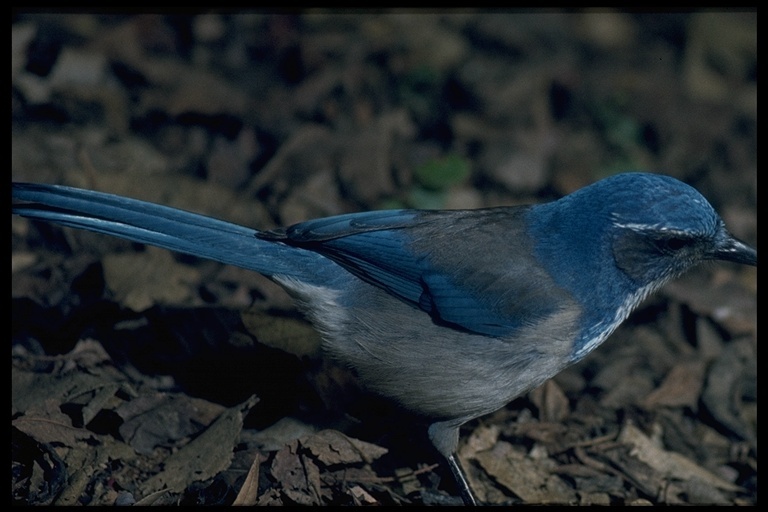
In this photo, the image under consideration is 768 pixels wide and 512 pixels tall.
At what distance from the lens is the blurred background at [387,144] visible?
587 centimetres

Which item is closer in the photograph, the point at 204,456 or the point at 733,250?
the point at 204,456

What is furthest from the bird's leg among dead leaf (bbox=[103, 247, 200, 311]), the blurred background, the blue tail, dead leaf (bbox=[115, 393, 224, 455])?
dead leaf (bbox=[103, 247, 200, 311])

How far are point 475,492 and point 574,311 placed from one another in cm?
123

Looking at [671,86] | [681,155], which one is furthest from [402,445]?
[671,86]

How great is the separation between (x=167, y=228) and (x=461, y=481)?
2201mm

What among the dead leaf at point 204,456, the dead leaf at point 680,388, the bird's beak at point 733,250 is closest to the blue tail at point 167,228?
the dead leaf at point 204,456

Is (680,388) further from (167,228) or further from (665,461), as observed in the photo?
(167,228)

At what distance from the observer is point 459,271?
505 cm

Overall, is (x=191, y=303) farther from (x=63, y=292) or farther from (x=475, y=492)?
(x=475, y=492)

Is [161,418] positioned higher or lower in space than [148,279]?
lower

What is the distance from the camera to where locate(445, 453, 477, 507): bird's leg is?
16.7 ft

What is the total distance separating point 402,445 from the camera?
5488 millimetres

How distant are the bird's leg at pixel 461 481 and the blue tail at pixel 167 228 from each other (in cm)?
128

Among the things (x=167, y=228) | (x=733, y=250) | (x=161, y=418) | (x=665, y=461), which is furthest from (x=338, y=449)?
(x=733, y=250)
